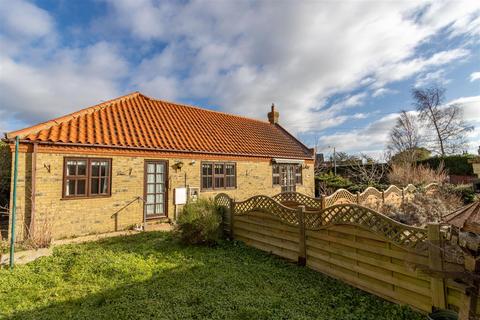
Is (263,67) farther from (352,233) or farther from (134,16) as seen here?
(352,233)

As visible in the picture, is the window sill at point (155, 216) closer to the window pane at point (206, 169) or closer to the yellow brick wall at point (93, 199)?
the yellow brick wall at point (93, 199)

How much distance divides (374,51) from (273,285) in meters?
9.20

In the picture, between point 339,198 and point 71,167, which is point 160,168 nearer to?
point 71,167

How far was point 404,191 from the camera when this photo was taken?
1326 centimetres

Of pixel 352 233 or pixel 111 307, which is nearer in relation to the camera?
pixel 111 307

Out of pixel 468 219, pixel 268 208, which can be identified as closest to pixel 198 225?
pixel 268 208

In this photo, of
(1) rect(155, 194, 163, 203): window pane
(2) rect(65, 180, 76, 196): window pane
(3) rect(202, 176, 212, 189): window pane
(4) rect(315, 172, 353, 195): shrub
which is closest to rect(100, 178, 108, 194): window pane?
(2) rect(65, 180, 76, 196): window pane

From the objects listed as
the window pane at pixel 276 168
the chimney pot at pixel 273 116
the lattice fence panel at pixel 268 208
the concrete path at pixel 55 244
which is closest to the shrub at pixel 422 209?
the lattice fence panel at pixel 268 208

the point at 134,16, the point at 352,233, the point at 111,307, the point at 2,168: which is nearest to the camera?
the point at 111,307

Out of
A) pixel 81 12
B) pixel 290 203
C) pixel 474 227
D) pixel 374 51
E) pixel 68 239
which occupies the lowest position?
pixel 68 239

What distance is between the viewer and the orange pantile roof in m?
9.09

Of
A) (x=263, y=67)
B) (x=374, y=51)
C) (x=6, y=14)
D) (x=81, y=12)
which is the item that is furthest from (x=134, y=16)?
(x=374, y=51)

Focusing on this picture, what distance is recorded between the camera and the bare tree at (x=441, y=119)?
89.8 feet

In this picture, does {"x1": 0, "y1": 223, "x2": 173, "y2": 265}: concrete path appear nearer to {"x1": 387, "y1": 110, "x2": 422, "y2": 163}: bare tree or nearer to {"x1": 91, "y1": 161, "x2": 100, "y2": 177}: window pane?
{"x1": 91, "y1": 161, "x2": 100, "y2": 177}: window pane
